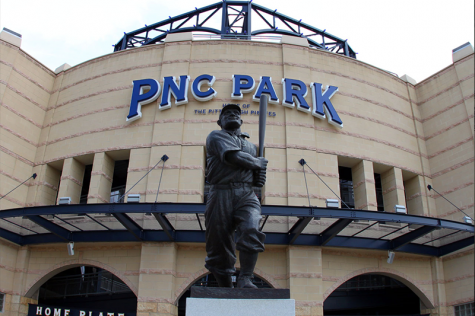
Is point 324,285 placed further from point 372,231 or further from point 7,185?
point 7,185

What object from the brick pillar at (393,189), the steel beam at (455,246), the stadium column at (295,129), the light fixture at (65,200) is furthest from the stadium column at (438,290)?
the light fixture at (65,200)

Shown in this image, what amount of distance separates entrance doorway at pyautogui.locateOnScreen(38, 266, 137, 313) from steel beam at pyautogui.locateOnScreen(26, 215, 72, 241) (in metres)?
4.05

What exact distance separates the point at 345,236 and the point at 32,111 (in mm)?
15693

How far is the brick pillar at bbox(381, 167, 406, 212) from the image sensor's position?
742 inches

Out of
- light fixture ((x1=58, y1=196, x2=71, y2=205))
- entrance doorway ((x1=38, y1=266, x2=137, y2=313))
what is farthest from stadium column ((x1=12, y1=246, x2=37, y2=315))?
light fixture ((x1=58, y1=196, x2=71, y2=205))

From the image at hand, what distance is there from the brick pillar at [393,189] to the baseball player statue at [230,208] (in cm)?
1412

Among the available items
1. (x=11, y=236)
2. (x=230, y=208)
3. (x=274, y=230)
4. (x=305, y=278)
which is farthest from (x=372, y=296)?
(x=230, y=208)

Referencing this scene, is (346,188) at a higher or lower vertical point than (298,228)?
higher

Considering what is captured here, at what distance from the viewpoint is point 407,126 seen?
21.1 m

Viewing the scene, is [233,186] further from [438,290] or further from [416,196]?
[416,196]

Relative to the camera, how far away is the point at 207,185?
63.5 ft

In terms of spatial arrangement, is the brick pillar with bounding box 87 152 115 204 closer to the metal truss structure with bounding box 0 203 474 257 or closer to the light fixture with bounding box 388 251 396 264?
the metal truss structure with bounding box 0 203 474 257

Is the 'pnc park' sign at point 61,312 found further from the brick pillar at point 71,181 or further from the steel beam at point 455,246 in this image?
the steel beam at point 455,246

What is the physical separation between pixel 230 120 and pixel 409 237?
1183 centimetres
